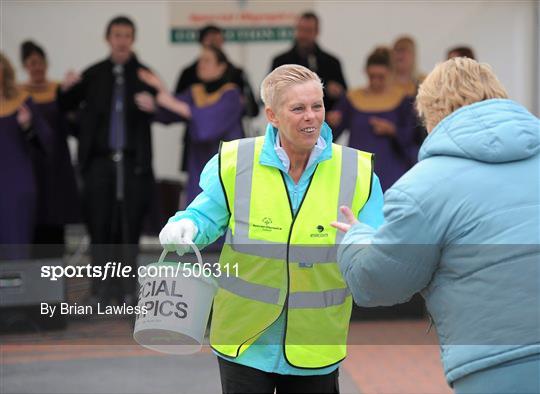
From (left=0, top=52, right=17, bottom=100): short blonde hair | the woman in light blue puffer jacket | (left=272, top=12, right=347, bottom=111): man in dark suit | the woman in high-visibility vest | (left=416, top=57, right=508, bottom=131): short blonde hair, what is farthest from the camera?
(left=272, top=12, right=347, bottom=111): man in dark suit

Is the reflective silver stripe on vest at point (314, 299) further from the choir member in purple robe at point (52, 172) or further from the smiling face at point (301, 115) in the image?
the choir member in purple robe at point (52, 172)

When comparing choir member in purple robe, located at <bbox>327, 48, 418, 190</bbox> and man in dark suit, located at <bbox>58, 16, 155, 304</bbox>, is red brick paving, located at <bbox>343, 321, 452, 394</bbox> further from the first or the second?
man in dark suit, located at <bbox>58, 16, 155, 304</bbox>

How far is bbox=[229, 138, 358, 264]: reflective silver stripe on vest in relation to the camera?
3.18 metres

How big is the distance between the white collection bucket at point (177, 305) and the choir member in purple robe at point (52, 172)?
458 cm

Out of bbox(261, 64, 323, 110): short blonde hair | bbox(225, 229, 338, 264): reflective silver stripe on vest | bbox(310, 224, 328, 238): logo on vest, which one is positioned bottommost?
bbox(225, 229, 338, 264): reflective silver stripe on vest

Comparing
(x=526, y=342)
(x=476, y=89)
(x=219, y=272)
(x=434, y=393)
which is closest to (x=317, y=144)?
(x=219, y=272)

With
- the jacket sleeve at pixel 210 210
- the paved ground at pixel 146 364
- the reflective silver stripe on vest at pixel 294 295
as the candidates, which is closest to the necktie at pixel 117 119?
the paved ground at pixel 146 364

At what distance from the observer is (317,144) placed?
330 cm

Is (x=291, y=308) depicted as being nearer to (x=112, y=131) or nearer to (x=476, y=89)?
(x=476, y=89)

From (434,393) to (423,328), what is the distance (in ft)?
4.67

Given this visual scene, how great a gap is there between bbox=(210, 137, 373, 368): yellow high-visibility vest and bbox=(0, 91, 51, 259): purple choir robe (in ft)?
14.6

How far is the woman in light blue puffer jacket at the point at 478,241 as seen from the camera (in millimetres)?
2533

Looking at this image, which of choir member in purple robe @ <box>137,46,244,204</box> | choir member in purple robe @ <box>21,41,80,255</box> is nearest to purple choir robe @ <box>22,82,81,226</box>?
choir member in purple robe @ <box>21,41,80,255</box>

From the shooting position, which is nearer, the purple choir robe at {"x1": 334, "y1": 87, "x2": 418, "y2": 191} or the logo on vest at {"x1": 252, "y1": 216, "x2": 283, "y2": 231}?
the logo on vest at {"x1": 252, "y1": 216, "x2": 283, "y2": 231}
